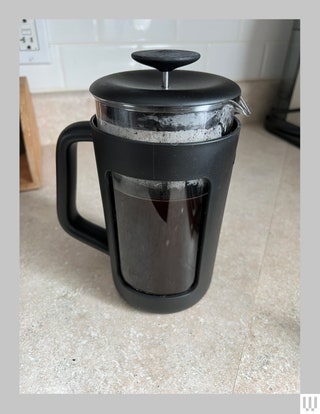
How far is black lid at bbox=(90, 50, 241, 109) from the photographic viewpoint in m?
0.25

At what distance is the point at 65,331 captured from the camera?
0.36m

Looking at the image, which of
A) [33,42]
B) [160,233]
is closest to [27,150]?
[33,42]

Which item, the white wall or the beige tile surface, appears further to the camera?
the white wall

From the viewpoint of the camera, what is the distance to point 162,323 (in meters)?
0.38

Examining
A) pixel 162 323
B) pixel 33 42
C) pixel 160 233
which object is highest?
pixel 33 42

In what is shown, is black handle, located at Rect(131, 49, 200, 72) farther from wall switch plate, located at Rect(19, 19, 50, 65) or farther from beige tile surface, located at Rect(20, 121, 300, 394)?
wall switch plate, located at Rect(19, 19, 50, 65)

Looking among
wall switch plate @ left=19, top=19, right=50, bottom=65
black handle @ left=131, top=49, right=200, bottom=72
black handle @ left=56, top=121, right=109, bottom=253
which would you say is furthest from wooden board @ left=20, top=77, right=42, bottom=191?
black handle @ left=131, top=49, right=200, bottom=72

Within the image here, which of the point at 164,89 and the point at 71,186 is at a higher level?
the point at 164,89

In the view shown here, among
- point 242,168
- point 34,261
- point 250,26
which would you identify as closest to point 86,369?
point 34,261

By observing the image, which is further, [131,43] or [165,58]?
[131,43]

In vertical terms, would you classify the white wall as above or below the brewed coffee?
above

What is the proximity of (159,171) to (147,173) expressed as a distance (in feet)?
0.04

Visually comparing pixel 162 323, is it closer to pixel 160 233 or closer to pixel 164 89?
pixel 160 233

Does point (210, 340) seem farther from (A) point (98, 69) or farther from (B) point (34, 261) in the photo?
(A) point (98, 69)
